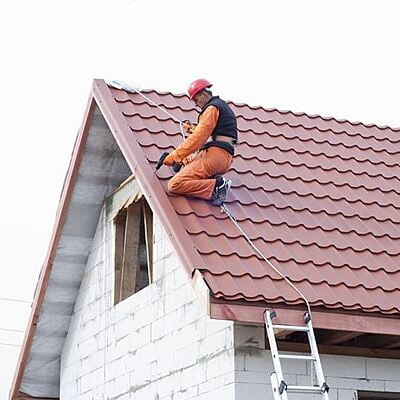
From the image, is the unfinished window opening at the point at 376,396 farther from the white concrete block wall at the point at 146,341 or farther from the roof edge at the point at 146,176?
the roof edge at the point at 146,176

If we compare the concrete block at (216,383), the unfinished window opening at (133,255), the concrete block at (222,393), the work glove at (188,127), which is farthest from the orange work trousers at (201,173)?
the unfinished window opening at (133,255)

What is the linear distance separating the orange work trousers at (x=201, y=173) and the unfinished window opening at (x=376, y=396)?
2.28m

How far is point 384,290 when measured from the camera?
32.0ft

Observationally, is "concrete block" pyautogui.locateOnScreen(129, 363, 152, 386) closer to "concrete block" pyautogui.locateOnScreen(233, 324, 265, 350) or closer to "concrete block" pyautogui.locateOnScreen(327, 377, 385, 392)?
"concrete block" pyautogui.locateOnScreen(233, 324, 265, 350)

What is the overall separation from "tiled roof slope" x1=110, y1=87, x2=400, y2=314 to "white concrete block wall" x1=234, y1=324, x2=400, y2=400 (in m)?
0.61

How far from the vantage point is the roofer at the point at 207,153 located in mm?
10352

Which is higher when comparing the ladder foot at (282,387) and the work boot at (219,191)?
the work boot at (219,191)

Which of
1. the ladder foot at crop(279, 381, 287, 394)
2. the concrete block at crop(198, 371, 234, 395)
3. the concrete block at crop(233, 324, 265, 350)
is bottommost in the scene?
the ladder foot at crop(279, 381, 287, 394)

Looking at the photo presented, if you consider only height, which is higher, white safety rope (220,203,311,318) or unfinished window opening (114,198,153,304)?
unfinished window opening (114,198,153,304)

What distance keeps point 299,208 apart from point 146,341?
6.93ft

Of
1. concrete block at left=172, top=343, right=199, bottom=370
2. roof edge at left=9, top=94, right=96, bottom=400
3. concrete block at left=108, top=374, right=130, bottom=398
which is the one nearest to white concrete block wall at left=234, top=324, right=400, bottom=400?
concrete block at left=172, top=343, right=199, bottom=370

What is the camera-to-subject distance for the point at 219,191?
10484mm

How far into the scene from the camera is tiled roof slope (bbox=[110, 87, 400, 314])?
31.1 ft

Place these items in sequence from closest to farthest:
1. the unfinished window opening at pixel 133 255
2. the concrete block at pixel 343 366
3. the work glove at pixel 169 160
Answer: the concrete block at pixel 343 366, the work glove at pixel 169 160, the unfinished window opening at pixel 133 255
